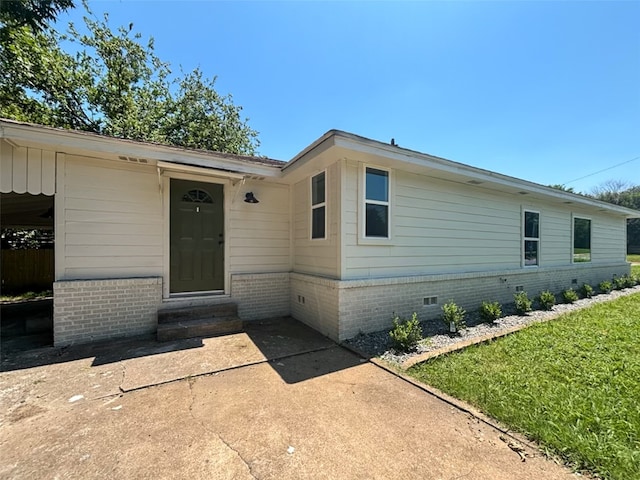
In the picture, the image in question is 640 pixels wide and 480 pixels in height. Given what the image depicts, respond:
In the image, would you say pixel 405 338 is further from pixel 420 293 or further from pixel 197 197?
pixel 197 197

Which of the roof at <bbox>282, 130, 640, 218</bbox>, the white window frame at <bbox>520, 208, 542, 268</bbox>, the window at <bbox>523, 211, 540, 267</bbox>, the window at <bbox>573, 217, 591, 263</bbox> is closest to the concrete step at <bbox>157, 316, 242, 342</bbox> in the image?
the roof at <bbox>282, 130, 640, 218</bbox>

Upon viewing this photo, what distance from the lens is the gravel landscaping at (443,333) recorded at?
381cm

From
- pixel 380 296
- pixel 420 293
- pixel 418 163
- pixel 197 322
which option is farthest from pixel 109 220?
pixel 420 293

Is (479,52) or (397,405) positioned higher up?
(479,52)

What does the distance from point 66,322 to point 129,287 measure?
2.83ft

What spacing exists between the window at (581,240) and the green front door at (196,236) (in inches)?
416

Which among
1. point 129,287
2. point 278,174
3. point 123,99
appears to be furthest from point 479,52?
point 123,99

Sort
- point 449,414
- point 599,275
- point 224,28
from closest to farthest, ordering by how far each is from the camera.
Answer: point 449,414 < point 224,28 < point 599,275

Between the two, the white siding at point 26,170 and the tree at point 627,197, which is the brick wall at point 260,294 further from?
the tree at point 627,197

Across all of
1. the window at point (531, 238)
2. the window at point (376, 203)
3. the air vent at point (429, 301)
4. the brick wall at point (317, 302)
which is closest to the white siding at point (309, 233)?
the brick wall at point (317, 302)

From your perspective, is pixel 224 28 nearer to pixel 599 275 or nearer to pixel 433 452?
pixel 433 452

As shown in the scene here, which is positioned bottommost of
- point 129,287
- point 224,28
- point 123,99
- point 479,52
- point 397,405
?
Result: point 397,405

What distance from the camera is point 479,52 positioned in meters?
7.29

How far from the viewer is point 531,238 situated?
7.48 m
